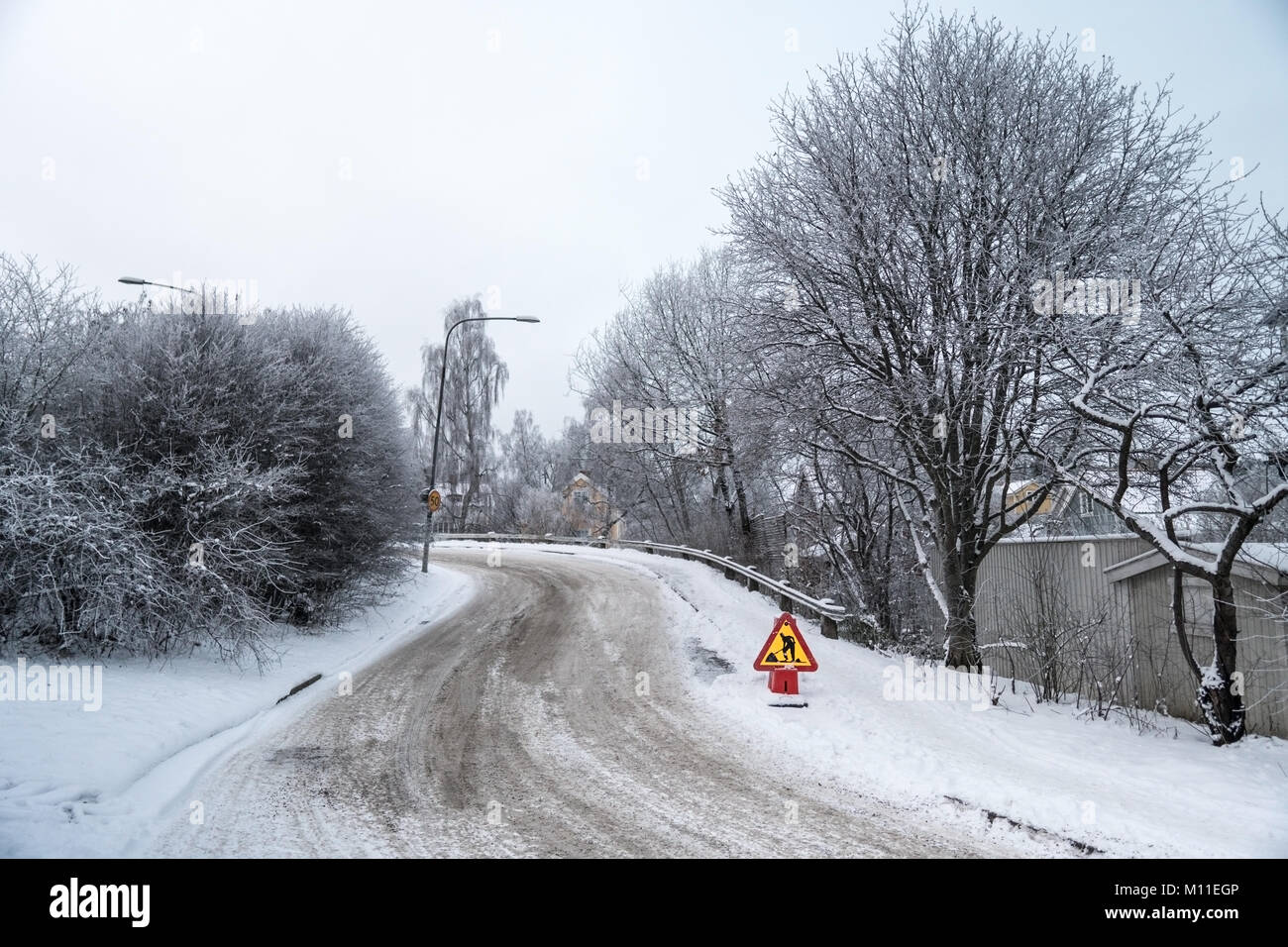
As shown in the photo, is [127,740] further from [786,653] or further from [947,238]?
[947,238]

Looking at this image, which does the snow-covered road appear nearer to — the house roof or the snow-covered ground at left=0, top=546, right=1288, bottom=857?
the snow-covered ground at left=0, top=546, right=1288, bottom=857

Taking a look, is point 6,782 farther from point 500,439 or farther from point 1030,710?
point 500,439

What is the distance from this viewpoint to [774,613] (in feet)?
51.1

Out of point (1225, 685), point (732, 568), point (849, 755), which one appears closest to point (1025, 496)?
point (1225, 685)

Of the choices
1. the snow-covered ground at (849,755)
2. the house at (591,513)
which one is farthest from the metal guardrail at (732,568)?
the house at (591,513)

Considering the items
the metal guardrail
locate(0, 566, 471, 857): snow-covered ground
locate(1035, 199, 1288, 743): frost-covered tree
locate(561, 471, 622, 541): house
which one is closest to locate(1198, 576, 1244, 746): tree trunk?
locate(1035, 199, 1288, 743): frost-covered tree

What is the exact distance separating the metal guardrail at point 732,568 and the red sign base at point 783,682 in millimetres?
4017

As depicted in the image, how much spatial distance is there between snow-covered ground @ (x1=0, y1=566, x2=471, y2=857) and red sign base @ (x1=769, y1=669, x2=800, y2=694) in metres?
6.02

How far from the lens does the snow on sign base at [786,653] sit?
30.7ft

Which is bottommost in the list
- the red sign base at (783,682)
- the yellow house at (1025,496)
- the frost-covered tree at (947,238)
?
the red sign base at (783,682)

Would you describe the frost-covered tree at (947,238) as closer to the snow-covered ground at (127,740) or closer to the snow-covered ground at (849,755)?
the snow-covered ground at (849,755)

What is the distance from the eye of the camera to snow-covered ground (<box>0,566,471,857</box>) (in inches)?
204
